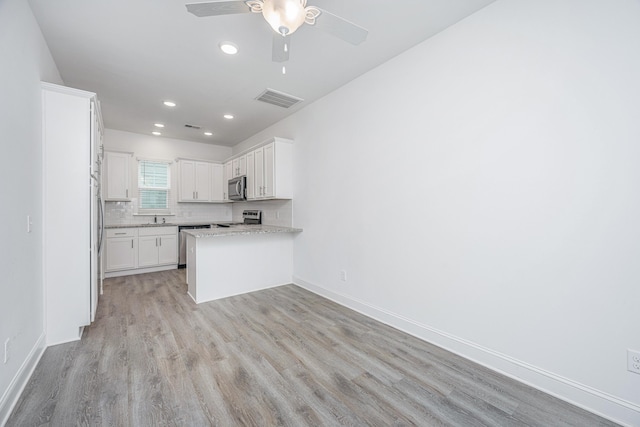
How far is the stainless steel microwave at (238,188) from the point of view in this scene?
5.10m

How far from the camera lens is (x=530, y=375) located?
A: 73.1 inches

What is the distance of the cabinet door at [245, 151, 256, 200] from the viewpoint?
4797 mm

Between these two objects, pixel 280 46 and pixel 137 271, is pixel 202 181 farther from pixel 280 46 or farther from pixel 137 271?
pixel 280 46

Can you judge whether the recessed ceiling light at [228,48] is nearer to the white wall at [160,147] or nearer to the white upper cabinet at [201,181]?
the white upper cabinet at [201,181]

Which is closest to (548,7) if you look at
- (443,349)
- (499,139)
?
(499,139)

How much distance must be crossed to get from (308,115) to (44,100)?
9.26 feet

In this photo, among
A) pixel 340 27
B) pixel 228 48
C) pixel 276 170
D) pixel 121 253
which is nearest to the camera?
pixel 340 27

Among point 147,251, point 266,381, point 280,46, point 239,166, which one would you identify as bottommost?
point 266,381

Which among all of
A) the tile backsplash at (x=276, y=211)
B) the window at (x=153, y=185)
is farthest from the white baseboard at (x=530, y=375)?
the window at (x=153, y=185)

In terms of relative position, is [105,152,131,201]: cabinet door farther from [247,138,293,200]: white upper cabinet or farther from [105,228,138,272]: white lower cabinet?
[247,138,293,200]: white upper cabinet

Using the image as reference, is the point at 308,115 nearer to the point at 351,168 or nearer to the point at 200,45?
the point at 351,168

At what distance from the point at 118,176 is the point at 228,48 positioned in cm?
393

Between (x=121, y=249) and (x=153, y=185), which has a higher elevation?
(x=153, y=185)

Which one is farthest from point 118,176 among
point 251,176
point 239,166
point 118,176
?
point 251,176
